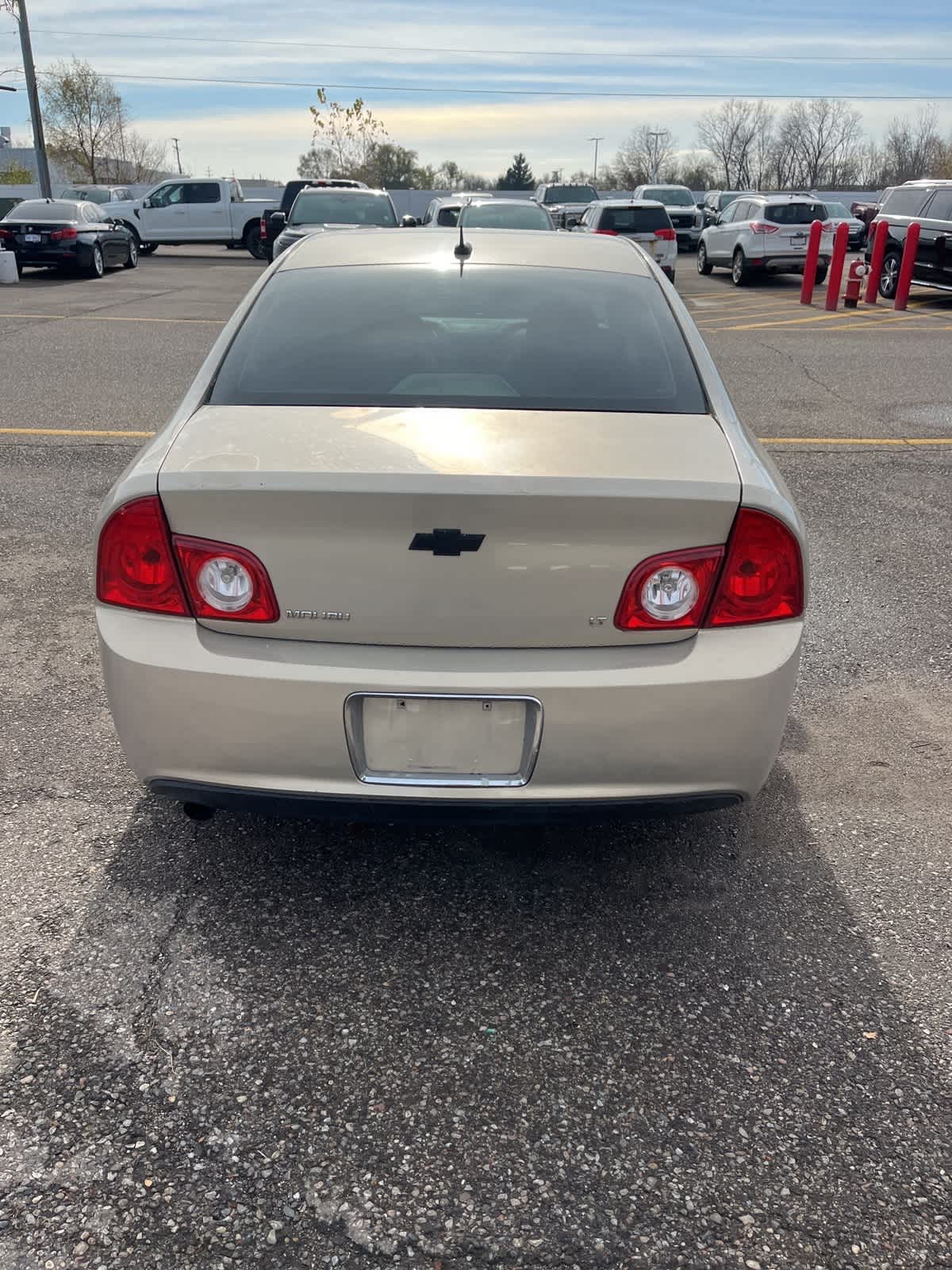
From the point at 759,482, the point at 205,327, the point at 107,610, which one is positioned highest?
the point at 759,482

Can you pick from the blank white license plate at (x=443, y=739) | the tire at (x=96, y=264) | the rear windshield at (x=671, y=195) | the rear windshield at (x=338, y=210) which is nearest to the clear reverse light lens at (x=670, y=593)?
the blank white license plate at (x=443, y=739)

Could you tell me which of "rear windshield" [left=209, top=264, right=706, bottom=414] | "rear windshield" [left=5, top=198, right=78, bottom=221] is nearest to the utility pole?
"rear windshield" [left=5, top=198, right=78, bottom=221]

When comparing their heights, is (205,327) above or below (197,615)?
below

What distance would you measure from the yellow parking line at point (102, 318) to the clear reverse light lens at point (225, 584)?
13274 mm

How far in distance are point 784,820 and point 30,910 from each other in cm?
212

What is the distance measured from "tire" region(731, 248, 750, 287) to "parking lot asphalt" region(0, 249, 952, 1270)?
18.8m

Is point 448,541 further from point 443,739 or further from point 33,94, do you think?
point 33,94

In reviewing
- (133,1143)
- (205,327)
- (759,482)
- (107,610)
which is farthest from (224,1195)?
(205,327)

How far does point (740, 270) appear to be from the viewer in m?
21.2

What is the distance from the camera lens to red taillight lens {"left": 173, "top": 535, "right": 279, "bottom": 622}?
2.40 metres

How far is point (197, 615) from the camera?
2.48m

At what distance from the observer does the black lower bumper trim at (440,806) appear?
246cm

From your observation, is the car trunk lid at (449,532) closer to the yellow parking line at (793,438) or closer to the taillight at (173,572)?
the taillight at (173,572)

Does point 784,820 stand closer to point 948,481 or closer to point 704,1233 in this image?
point 704,1233
